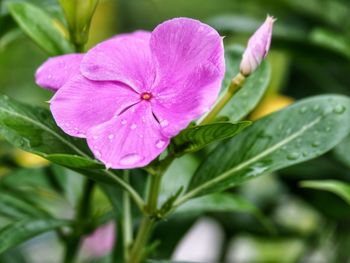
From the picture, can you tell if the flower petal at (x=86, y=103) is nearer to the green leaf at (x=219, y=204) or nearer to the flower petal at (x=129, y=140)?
the flower petal at (x=129, y=140)

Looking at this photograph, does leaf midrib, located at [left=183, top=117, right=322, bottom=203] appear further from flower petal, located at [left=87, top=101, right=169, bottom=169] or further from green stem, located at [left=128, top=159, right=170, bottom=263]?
flower petal, located at [left=87, top=101, right=169, bottom=169]

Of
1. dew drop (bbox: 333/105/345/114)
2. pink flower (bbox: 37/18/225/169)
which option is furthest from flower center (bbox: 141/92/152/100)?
dew drop (bbox: 333/105/345/114)

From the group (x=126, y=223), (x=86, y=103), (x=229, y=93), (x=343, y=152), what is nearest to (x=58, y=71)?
(x=86, y=103)

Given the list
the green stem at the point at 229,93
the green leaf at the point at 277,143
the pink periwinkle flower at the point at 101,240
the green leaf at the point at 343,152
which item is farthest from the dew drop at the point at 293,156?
the pink periwinkle flower at the point at 101,240

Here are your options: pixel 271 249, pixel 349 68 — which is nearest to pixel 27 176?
pixel 349 68

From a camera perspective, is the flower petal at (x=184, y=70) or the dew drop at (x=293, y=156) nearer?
the flower petal at (x=184, y=70)

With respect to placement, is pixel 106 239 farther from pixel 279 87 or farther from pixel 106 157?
pixel 106 157
